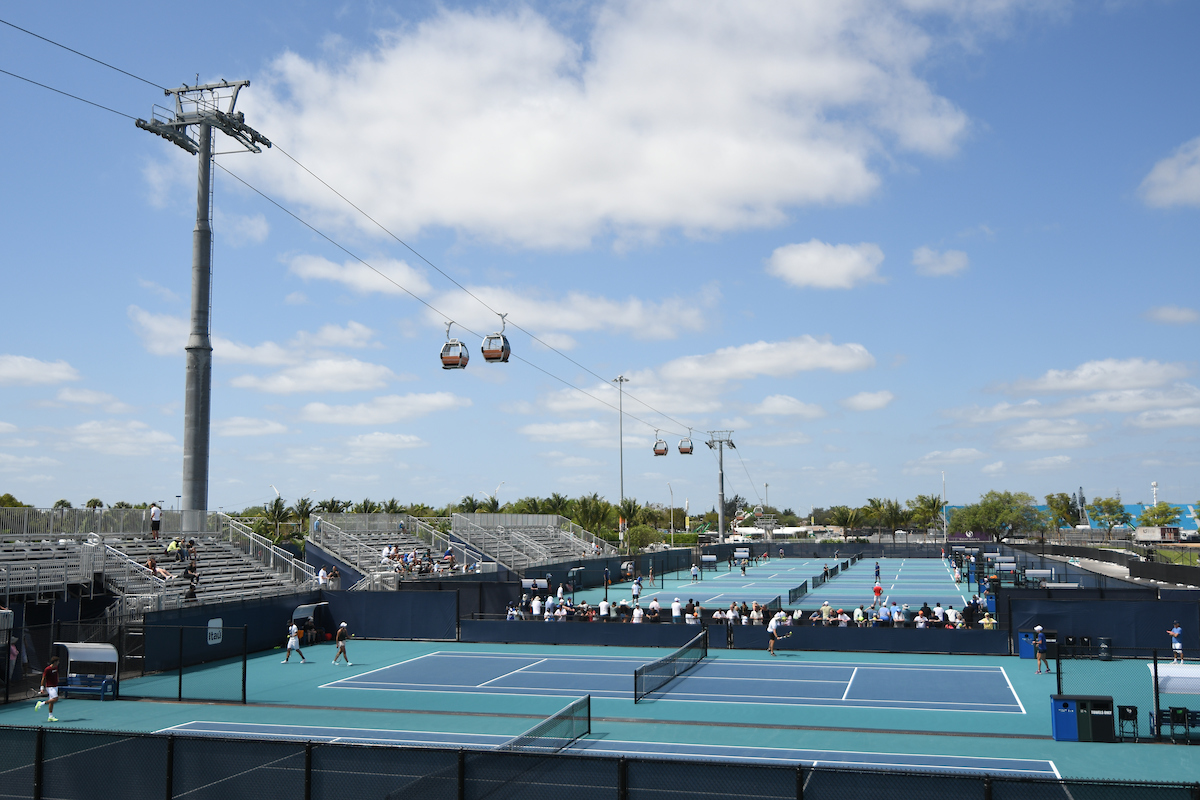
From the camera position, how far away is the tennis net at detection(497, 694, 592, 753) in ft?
60.8

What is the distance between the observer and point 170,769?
1319cm

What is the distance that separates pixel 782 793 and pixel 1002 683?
2022 centimetres

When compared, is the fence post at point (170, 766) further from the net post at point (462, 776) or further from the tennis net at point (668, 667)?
the tennis net at point (668, 667)

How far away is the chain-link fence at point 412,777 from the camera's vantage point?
37.8 feet

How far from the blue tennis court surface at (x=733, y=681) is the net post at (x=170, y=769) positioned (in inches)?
610

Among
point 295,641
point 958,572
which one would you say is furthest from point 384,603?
point 958,572

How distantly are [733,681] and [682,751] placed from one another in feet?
31.3

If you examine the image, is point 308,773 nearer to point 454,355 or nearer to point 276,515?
point 454,355

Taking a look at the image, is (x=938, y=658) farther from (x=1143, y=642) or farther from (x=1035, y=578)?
(x=1035, y=578)

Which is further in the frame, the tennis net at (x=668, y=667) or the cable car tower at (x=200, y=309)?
the cable car tower at (x=200, y=309)

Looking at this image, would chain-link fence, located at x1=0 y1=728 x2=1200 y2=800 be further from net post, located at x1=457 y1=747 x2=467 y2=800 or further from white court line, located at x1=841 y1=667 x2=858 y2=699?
white court line, located at x1=841 y1=667 x2=858 y2=699

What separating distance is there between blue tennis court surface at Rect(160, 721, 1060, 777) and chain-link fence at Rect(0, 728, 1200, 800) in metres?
5.04

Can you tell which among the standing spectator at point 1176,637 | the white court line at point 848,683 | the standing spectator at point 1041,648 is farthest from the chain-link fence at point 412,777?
the standing spectator at point 1176,637

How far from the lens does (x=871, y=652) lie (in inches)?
1399
